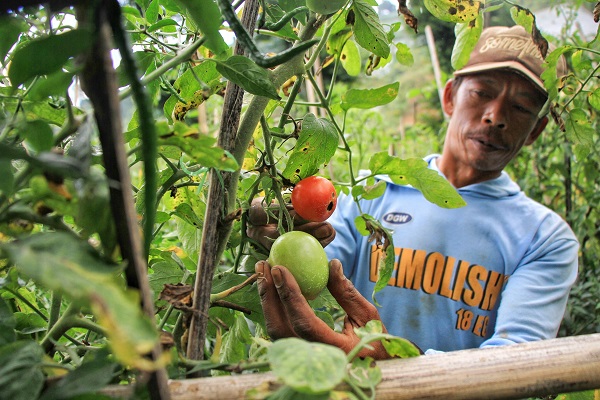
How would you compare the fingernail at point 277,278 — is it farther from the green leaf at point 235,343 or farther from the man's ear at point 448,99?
the man's ear at point 448,99

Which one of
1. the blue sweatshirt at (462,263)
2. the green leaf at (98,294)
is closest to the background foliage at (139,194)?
the green leaf at (98,294)

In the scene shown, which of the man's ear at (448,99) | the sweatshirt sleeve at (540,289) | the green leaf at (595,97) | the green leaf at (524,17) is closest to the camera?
the green leaf at (524,17)

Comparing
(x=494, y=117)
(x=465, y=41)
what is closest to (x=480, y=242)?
(x=494, y=117)

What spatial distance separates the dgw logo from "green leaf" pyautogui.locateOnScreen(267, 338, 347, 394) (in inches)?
45.5

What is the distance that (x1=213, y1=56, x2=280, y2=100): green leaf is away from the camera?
1.35ft

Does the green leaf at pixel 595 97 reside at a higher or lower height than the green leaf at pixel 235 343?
higher

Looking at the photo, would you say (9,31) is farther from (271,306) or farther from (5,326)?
(271,306)

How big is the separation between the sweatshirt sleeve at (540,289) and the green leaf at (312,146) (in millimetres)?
712

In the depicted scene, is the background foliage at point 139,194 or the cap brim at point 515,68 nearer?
the background foliage at point 139,194

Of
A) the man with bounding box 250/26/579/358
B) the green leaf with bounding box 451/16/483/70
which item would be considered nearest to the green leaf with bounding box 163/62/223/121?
the green leaf with bounding box 451/16/483/70

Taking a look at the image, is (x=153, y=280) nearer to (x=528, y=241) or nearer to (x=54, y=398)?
(x=54, y=398)

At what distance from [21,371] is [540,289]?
1179 millimetres

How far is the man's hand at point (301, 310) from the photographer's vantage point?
47 cm

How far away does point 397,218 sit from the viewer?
4.73 feet
